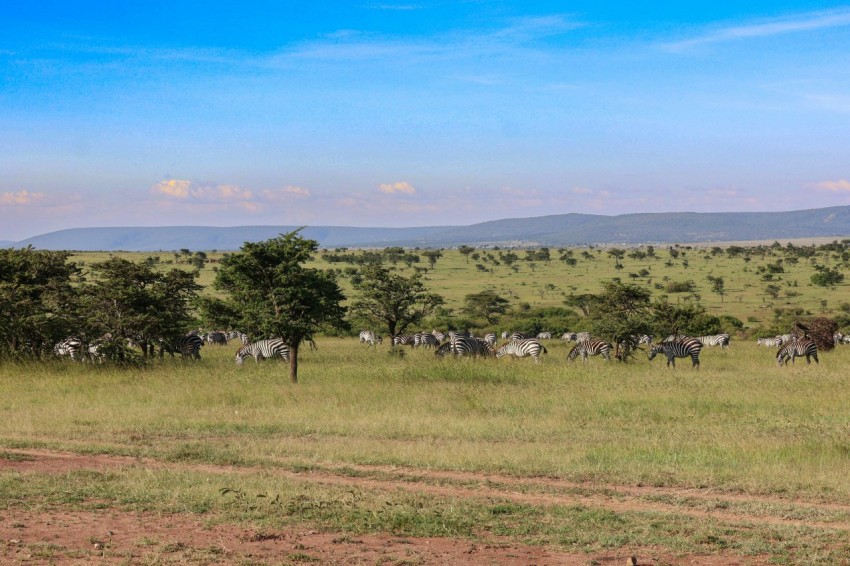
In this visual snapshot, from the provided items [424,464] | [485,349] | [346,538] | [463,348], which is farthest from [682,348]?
[346,538]

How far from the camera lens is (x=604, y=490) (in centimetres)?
1195

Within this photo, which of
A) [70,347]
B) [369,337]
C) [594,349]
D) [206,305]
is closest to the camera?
[70,347]

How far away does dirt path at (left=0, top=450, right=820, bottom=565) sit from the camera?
8539 mm

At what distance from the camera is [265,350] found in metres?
31.3

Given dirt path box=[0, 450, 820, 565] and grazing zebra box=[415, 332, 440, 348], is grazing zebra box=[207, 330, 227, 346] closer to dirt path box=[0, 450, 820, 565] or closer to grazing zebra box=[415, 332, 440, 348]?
grazing zebra box=[415, 332, 440, 348]

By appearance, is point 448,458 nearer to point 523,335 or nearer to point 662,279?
point 523,335

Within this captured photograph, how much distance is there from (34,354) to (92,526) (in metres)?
21.6

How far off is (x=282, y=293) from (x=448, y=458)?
13238 mm

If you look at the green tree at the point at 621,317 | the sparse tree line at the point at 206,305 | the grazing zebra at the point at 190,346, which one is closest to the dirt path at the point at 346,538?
the sparse tree line at the point at 206,305

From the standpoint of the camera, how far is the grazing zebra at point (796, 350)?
31.0 metres

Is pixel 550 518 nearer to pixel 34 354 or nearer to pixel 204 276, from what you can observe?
pixel 34 354

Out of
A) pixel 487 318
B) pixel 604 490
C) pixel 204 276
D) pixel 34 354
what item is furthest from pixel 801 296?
pixel 604 490

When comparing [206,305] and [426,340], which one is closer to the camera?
[206,305]

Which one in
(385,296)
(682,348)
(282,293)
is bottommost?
(682,348)
